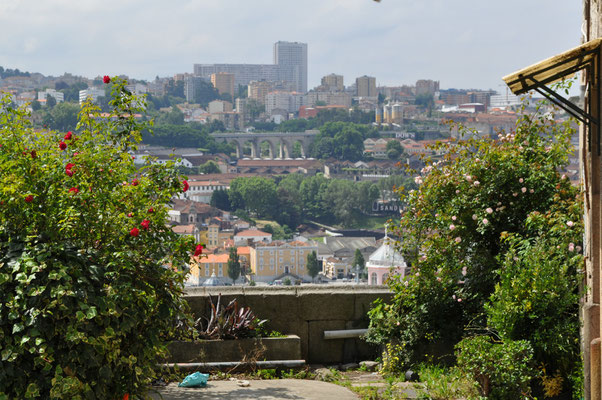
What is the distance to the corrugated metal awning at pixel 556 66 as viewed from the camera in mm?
3041

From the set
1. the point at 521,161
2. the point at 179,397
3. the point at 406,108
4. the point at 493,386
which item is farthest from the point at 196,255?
the point at 406,108

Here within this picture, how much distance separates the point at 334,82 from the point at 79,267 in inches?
6648

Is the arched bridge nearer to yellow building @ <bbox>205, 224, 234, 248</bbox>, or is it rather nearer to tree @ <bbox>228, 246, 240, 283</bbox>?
yellow building @ <bbox>205, 224, 234, 248</bbox>

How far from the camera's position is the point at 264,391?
13.9 feet

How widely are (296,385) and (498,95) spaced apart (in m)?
145

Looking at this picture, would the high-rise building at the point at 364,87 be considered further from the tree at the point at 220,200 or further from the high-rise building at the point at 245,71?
the tree at the point at 220,200

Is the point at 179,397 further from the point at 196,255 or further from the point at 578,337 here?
the point at 578,337

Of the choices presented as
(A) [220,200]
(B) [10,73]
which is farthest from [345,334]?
(B) [10,73]

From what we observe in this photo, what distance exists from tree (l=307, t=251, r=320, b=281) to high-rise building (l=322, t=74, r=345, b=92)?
4187 inches

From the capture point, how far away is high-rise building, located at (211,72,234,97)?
510 ft

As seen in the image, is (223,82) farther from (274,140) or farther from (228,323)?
(228,323)

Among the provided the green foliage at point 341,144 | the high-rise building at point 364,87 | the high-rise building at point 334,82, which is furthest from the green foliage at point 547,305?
the high-rise building at point 334,82

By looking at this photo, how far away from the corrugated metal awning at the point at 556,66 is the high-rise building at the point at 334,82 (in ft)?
539

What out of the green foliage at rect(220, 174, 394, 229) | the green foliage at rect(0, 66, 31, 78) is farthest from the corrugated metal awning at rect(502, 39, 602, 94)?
the green foliage at rect(0, 66, 31, 78)
